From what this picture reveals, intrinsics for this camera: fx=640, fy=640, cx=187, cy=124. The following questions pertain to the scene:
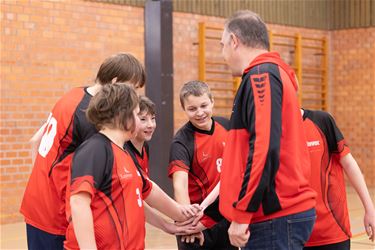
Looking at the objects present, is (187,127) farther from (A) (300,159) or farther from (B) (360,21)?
(B) (360,21)

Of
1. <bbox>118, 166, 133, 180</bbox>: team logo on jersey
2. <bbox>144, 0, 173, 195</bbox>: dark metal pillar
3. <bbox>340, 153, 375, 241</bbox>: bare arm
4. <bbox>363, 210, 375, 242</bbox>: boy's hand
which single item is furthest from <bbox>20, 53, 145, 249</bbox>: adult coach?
<bbox>144, 0, 173, 195</bbox>: dark metal pillar

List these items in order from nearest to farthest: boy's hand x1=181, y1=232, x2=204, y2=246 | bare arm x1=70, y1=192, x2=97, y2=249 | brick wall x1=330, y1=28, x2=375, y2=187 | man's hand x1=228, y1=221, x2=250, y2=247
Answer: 1. bare arm x1=70, y1=192, x2=97, y2=249
2. man's hand x1=228, y1=221, x2=250, y2=247
3. boy's hand x1=181, y1=232, x2=204, y2=246
4. brick wall x1=330, y1=28, x2=375, y2=187

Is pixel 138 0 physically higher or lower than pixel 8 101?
higher

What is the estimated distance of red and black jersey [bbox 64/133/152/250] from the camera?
2732mm

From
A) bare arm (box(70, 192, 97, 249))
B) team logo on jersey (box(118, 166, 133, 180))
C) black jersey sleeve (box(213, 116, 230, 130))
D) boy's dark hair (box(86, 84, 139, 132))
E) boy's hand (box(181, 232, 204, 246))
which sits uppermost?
boy's dark hair (box(86, 84, 139, 132))

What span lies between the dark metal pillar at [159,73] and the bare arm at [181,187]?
20.0ft

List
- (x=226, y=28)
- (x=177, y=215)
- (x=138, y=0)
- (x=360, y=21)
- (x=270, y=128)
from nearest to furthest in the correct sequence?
1. (x=270, y=128)
2. (x=226, y=28)
3. (x=177, y=215)
4. (x=138, y=0)
5. (x=360, y=21)

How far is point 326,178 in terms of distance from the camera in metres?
3.61

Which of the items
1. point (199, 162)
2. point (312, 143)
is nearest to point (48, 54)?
point (199, 162)

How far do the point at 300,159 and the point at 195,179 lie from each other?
3.83ft

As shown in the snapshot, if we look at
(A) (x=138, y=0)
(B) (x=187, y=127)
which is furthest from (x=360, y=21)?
(B) (x=187, y=127)

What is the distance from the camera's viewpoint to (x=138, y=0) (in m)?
9.76

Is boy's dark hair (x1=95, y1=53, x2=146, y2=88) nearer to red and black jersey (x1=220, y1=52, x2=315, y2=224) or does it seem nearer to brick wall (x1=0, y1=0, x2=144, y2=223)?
red and black jersey (x1=220, y1=52, x2=315, y2=224)

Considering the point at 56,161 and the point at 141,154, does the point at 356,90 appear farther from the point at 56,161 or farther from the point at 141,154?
the point at 56,161
